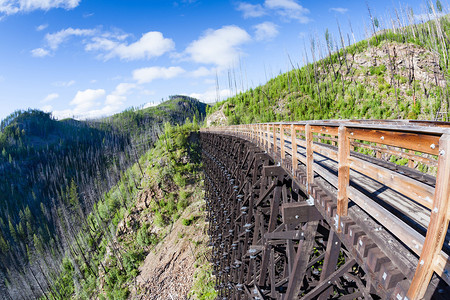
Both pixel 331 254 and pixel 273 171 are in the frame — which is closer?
pixel 331 254

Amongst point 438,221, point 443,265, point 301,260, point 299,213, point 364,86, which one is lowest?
point 301,260

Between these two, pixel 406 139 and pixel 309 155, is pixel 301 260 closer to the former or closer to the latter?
pixel 309 155

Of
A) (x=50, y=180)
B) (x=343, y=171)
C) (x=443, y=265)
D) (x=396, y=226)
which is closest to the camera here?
(x=443, y=265)

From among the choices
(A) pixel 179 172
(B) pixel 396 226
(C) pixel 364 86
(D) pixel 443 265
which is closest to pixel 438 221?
(D) pixel 443 265

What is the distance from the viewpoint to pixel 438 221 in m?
1.27

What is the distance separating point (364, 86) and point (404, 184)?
145 ft

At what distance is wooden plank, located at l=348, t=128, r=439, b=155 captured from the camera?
129 centimetres

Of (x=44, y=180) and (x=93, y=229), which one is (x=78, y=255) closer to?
(x=93, y=229)

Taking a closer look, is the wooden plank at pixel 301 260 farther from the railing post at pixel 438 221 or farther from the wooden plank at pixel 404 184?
the railing post at pixel 438 221

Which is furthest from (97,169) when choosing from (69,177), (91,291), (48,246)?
(91,291)

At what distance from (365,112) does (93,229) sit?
67591mm


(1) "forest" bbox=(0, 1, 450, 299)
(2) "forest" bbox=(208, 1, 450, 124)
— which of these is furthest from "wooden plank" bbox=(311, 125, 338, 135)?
(2) "forest" bbox=(208, 1, 450, 124)

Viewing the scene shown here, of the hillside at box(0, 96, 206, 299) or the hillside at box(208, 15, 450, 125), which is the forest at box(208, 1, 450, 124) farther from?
the hillside at box(0, 96, 206, 299)

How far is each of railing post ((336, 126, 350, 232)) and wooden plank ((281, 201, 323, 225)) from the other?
29.4 inches
